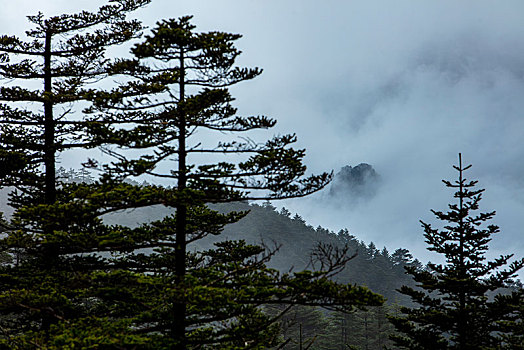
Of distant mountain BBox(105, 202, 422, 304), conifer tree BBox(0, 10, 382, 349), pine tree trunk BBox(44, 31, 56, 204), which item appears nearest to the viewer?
conifer tree BBox(0, 10, 382, 349)

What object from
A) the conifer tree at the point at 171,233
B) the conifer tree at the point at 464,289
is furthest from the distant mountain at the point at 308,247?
the conifer tree at the point at 171,233

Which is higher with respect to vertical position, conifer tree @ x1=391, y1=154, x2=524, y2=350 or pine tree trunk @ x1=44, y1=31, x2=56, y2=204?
pine tree trunk @ x1=44, y1=31, x2=56, y2=204

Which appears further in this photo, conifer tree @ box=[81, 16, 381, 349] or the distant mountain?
the distant mountain

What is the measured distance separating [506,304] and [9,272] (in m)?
17.1

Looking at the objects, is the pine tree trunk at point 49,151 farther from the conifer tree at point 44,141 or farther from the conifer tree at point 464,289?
the conifer tree at point 464,289

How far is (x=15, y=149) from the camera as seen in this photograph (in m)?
10.8

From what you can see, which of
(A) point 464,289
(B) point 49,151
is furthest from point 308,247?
(B) point 49,151

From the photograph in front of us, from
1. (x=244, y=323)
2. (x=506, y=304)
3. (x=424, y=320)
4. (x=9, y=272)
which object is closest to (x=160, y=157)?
(x=244, y=323)

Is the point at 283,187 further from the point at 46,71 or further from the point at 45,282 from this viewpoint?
the point at 46,71

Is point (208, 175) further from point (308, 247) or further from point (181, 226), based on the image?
point (308, 247)

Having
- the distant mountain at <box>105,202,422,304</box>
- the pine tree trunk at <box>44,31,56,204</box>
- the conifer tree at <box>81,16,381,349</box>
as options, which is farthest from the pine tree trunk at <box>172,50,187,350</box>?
the distant mountain at <box>105,202,422,304</box>

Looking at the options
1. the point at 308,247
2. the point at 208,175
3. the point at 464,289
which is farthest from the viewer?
the point at 308,247

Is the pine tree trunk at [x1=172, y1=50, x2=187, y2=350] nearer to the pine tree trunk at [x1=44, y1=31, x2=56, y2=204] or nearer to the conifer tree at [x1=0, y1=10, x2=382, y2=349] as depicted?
the conifer tree at [x1=0, y1=10, x2=382, y2=349]

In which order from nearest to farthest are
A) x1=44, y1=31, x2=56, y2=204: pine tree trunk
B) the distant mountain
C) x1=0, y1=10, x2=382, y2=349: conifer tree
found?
x1=0, y1=10, x2=382, y2=349: conifer tree < x1=44, y1=31, x2=56, y2=204: pine tree trunk < the distant mountain
